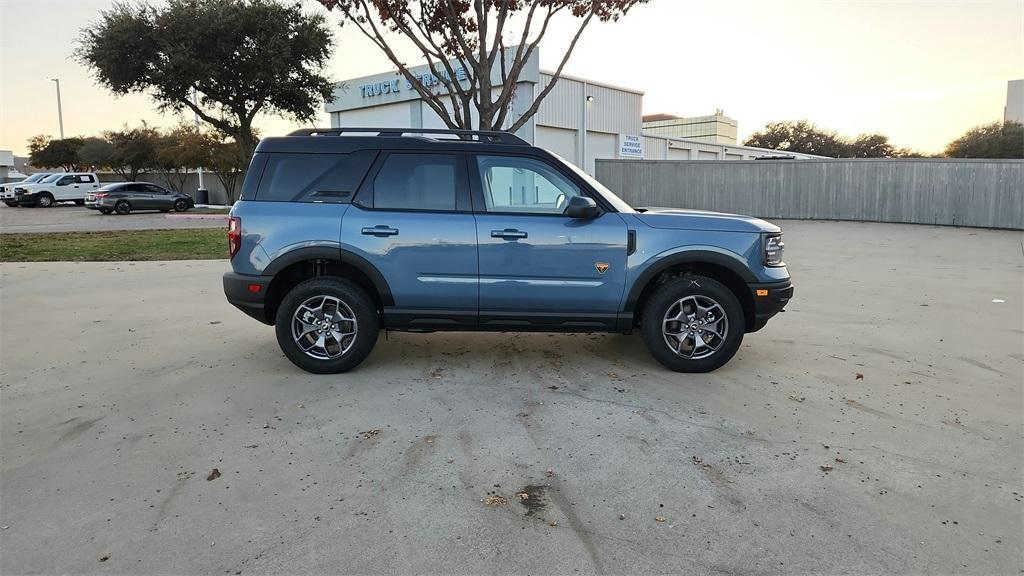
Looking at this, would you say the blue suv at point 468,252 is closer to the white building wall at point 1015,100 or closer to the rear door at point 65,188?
the rear door at point 65,188

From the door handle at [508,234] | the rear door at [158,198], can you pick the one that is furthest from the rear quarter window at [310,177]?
the rear door at [158,198]

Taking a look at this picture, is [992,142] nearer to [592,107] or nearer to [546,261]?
[592,107]

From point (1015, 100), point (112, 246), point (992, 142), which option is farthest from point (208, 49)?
point (1015, 100)

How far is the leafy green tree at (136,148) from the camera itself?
4412 centimetres

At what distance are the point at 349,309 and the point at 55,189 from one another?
37668 millimetres

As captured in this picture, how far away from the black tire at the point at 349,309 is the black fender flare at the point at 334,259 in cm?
17

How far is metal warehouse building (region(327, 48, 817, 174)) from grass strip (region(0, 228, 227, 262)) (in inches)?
433

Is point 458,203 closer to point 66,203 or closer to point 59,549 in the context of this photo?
point 59,549

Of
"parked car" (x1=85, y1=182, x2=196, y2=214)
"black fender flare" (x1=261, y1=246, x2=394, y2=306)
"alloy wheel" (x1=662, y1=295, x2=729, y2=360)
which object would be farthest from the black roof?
"parked car" (x1=85, y1=182, x2=196, y2=214)

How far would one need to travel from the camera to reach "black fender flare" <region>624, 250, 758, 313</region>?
208 inches

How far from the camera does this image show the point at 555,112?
89.4 feet

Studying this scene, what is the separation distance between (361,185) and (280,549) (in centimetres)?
321

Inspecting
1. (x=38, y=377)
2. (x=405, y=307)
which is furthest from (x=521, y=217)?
(x=38, y=377)

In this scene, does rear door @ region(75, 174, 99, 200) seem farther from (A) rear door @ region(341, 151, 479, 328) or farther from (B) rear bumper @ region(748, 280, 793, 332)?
(B) rear bumper @ region(748, 280, 793, 332)
